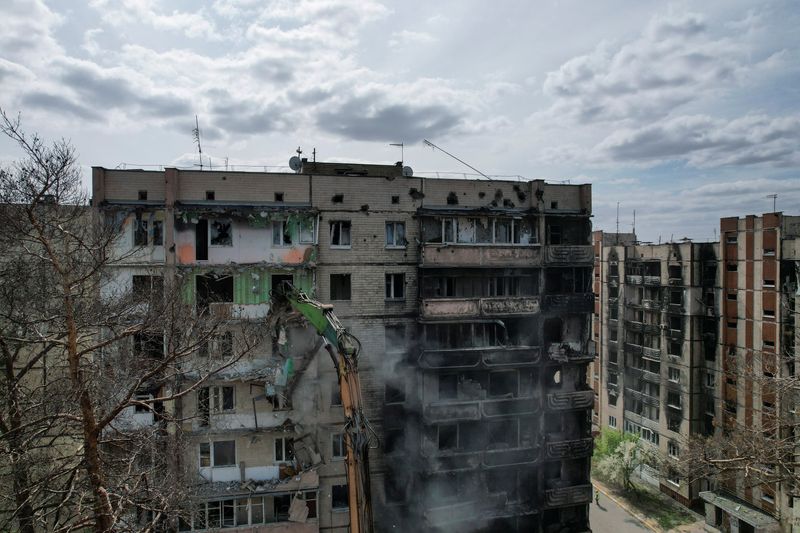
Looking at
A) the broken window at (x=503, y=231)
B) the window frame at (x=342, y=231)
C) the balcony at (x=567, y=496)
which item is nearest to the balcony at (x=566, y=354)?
the broken window at (x=503, y=231)

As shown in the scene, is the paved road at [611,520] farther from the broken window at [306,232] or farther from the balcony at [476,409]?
the broken window at [306,232]

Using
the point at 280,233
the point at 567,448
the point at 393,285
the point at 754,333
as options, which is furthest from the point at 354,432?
the point at 754,333

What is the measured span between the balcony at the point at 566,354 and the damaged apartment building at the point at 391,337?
0.08m

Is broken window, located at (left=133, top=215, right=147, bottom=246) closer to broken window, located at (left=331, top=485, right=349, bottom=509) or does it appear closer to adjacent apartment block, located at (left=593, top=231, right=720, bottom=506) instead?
broken window, located at (left=331, top=485, right=349, bottom=509)

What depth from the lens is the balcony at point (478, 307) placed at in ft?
83.0

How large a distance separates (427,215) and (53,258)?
17.2 m

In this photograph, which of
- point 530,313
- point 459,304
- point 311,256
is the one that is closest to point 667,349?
point 530,313

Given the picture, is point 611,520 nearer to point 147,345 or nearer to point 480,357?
point 480,357

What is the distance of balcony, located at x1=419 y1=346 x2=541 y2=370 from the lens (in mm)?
25312

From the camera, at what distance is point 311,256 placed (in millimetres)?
24359

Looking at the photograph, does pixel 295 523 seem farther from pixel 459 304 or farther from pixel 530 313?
pixel 530 313

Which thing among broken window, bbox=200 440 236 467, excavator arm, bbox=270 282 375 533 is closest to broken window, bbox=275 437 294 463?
broken window, bbox=200 440 236 467

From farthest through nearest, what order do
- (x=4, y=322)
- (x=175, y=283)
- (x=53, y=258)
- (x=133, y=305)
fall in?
1. (x=175, y=283)
2. (x=133, y=305)
3. (x=4, y=322)
4. (x=53, y=258)

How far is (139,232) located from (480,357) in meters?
16.9
